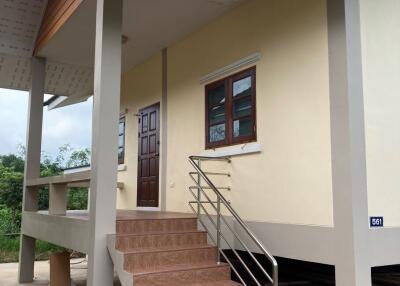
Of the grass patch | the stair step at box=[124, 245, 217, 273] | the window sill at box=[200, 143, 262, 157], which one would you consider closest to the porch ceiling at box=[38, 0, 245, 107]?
the window sill at box=[200, 143, 262, 157]

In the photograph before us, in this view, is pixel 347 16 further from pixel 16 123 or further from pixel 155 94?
pixel 16 123

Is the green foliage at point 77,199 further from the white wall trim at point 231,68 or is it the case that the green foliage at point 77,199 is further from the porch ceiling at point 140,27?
the white wall trim at point 231,68

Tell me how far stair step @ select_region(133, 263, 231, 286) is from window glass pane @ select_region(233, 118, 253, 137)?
1.81m

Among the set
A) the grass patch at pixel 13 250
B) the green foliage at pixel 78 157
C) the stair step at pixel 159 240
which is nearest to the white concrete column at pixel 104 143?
the stair step at pixel 159 240

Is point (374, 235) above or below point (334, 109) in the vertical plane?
below

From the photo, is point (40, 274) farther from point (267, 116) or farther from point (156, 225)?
point (267, 116)

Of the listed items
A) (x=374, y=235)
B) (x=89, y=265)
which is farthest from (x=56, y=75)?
(x=374, y=235)

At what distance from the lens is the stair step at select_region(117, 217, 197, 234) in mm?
5066

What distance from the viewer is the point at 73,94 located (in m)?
10.4

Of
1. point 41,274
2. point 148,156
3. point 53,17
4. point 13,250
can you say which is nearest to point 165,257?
point 148,156

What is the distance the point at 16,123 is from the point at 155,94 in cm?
3629

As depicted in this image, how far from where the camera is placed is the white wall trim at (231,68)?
563 centimetres

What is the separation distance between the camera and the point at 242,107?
5871mm

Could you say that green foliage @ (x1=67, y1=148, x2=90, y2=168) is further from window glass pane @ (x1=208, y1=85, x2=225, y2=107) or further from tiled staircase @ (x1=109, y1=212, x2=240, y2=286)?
tiled staircase @ (x1=109, y1=212, x2=240, y2=286)
